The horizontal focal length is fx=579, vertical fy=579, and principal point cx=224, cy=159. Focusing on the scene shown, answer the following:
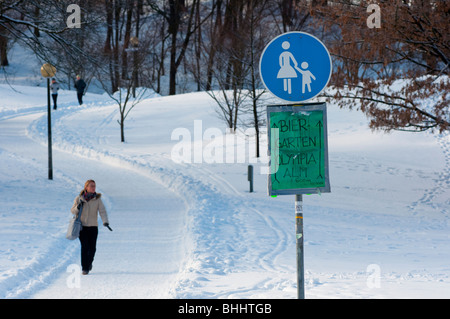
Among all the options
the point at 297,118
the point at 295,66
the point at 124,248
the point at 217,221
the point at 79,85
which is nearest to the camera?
the point at 295,66

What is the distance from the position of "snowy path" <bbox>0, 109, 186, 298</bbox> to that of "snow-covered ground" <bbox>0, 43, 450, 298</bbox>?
3cm

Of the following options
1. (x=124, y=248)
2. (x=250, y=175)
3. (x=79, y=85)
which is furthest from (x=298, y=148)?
(x=79, y=85)

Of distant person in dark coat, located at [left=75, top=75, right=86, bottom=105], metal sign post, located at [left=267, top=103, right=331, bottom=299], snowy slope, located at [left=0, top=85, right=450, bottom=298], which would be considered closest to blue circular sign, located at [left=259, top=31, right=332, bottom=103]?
metal sign post, located at [left=267, top=103, right=331, bottom=299]

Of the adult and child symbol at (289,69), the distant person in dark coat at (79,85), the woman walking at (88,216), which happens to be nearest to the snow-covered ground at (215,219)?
the woman walking at (88,216)

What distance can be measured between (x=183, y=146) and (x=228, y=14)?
23.9 metres

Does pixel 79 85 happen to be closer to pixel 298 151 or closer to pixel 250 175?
pixel 250 175

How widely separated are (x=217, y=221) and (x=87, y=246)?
412 centimetres

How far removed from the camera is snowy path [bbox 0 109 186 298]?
27.1ft

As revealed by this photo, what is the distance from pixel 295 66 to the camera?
5102mm

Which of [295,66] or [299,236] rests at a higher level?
[295,66]

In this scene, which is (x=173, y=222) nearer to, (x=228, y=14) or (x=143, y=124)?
(x=143, y=124)

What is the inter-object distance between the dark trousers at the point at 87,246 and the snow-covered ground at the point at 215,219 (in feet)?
0.63

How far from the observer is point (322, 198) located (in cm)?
1628
